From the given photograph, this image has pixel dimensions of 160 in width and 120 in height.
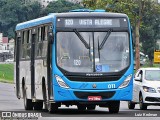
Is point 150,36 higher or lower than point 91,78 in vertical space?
higher

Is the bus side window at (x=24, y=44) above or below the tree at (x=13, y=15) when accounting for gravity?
below

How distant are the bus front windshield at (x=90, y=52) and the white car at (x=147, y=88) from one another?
207 inches

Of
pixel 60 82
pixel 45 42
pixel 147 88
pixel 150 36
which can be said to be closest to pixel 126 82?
pixel 60 82

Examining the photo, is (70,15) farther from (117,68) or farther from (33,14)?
(33,14)

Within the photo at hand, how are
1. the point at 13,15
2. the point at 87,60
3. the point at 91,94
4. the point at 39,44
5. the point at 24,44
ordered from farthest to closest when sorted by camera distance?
the point at 13,15
the point at 24,44
the point at 39,44
the point at 87,60
the point at 91,94

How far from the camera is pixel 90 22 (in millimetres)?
24266

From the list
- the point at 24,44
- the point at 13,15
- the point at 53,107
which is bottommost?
the point at 53,107

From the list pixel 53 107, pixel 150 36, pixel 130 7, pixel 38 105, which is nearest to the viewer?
pixel 53 107

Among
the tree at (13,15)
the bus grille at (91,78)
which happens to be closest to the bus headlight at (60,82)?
the bus grille at (91,78)

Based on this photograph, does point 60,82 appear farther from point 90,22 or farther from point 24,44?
point 24,44

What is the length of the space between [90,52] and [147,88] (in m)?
5.94

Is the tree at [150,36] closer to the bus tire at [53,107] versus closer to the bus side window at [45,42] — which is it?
the bus side window at [45,42]

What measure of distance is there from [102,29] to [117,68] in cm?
122

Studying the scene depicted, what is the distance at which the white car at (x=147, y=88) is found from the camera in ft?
95.5
